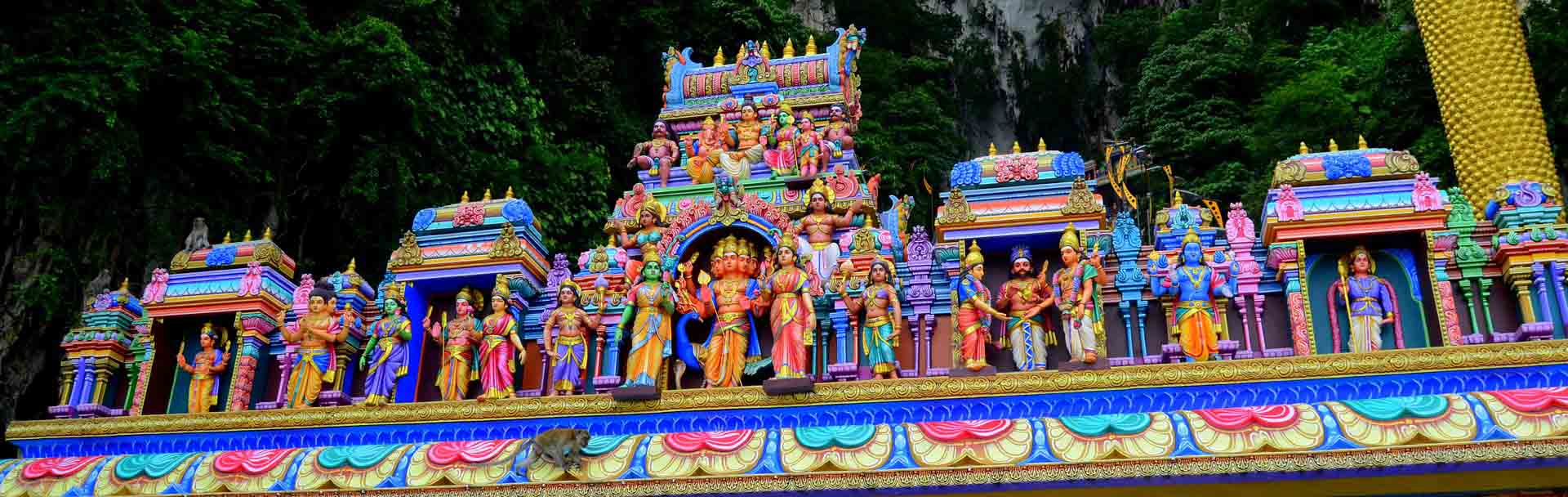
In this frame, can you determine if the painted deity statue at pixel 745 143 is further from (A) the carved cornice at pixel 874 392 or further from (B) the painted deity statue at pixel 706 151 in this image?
(A) the carved cornice at pixel 874 392

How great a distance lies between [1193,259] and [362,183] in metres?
11.6

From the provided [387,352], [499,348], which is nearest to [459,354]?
[499,348]

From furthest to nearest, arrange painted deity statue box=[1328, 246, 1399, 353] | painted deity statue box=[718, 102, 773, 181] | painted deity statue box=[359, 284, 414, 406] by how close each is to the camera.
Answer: painted deity statue box=[718, 102, 773, 181], painted deity statue box=[359, 284, 414, 406], painted deity statue box=[1328, 246, 1399, 353]

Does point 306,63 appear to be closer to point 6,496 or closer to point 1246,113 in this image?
point 6,496

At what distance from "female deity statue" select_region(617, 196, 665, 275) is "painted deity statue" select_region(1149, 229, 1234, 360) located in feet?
14.3

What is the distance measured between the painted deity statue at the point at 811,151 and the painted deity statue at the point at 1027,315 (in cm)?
233

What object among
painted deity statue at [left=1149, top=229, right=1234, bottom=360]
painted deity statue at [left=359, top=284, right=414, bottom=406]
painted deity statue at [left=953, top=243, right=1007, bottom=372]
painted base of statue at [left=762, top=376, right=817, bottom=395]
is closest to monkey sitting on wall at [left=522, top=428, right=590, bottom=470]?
painted base of statue at [left=762, top=376, right=817, bottom=395]

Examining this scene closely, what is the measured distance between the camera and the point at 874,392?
32.6 feet

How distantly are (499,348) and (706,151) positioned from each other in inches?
115

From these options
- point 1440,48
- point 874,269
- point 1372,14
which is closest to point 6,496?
point 874,269

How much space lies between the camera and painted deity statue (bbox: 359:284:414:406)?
1111 cm

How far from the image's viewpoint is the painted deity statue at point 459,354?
10992 millimetres

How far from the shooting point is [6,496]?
10.4 meters

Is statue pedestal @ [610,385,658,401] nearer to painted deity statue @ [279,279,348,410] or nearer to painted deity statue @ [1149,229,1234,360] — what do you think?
painted deity statue @ [279,279,348,410]
